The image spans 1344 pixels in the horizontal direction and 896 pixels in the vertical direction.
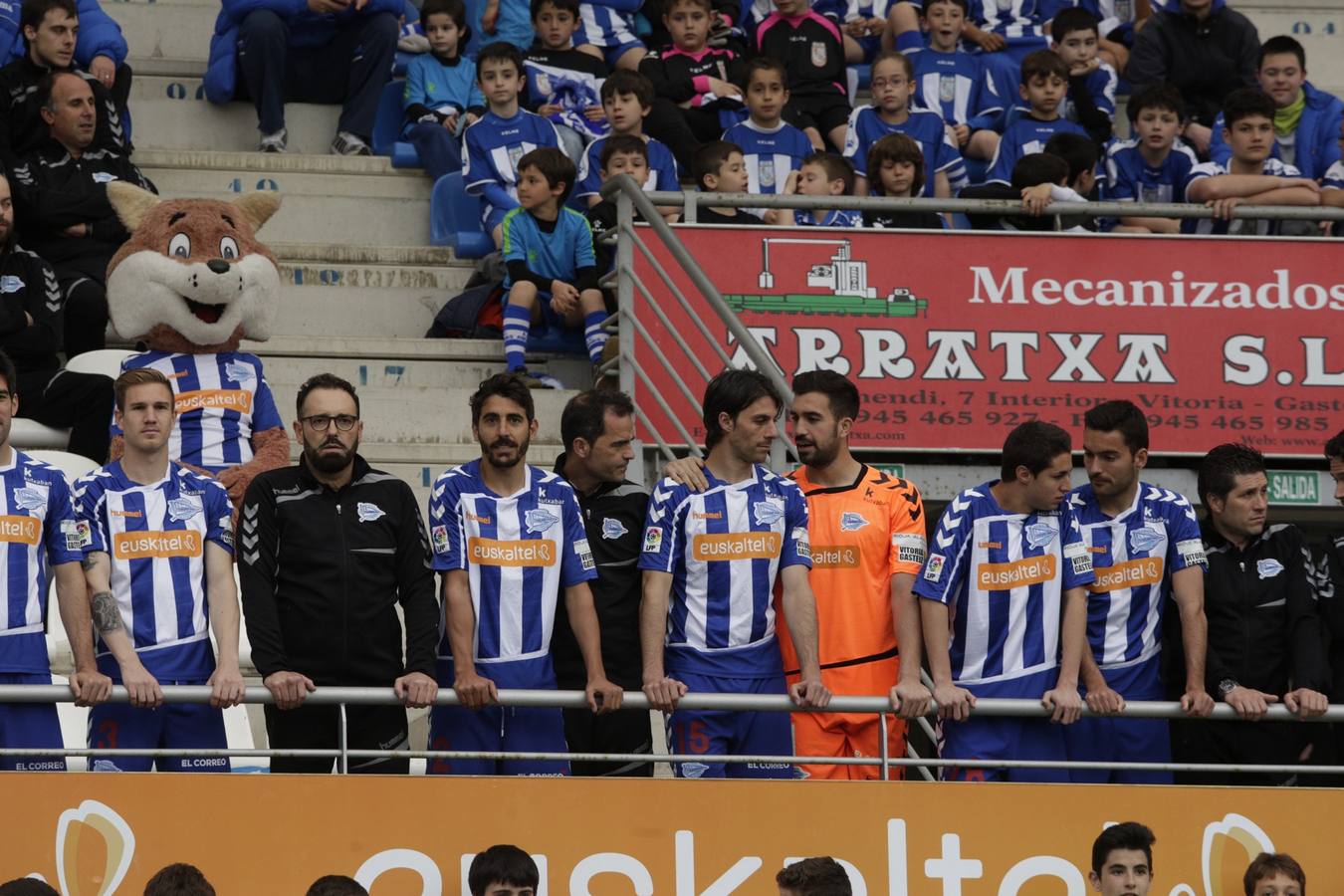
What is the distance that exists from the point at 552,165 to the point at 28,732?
403 centimetres

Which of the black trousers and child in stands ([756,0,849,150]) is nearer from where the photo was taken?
the black trousers

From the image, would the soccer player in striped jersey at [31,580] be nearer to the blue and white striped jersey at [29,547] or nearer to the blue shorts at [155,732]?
the blue and white striped jersey at [29,547]

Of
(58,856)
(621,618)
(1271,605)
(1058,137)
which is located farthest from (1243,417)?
(58,856)

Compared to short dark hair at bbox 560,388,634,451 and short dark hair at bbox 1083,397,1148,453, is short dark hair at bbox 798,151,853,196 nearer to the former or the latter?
short dark hair at bbox 1083,397,1148,453

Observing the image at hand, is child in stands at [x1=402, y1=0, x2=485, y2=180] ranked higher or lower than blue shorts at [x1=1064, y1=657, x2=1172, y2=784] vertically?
higher

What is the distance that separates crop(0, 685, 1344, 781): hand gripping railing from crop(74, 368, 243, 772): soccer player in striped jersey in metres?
0.15

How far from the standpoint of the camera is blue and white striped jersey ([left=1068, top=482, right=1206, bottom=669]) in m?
6.80

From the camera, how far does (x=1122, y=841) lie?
609cm

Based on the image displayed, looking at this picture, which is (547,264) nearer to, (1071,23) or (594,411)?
(594,411)

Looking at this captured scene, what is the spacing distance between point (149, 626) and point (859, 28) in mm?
7017

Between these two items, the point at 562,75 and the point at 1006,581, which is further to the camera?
the point at 562,75

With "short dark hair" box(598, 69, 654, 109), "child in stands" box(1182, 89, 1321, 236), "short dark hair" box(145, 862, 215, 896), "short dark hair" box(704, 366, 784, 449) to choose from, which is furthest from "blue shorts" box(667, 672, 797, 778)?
"short dark hair" box(598, 69, 654, 109)

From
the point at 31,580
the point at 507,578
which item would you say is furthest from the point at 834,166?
the point at 31,580

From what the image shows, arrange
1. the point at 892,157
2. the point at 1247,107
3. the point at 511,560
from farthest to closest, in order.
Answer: the point at 1247,107 < the point at 892,157 < the point at 511,560
